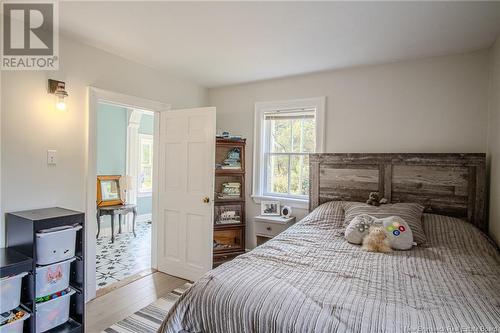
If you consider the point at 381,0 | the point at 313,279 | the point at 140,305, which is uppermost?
the point at 381,0

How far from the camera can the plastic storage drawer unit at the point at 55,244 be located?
2041 mm

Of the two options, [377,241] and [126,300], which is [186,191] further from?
[377,241]

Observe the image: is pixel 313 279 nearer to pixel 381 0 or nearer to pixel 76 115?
pixel 381 0

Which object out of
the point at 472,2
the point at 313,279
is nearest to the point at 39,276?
the point at 313,279

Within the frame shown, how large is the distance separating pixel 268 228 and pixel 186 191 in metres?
1.11

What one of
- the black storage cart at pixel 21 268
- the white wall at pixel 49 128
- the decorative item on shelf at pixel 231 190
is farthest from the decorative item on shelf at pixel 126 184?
the black storage cart at pixel 21 268

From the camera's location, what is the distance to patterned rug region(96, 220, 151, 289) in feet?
10.9

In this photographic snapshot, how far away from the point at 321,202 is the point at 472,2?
2.19 m

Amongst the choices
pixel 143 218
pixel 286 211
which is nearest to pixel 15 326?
pixel 286 211

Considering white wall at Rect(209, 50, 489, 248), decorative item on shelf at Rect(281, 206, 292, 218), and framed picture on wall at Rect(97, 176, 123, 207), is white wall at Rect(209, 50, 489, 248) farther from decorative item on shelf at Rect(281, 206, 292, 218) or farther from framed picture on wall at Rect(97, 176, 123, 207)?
framed picture on wall at Rect(97, 176, 123, 207)

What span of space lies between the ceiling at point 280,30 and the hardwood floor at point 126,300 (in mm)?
2512

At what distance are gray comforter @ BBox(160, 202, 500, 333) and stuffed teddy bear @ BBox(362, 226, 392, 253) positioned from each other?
0.09 meters

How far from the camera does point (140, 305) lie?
2.67m

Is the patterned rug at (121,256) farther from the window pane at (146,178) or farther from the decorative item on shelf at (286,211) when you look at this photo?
the decorative item on shelf at (286,211)
